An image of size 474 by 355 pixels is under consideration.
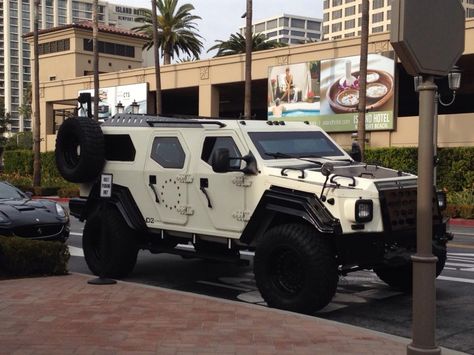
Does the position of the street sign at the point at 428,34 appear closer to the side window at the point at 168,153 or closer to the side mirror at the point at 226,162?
the side mirror at the point at 226,162

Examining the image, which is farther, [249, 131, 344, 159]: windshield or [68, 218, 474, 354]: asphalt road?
[249, 131, 344, 159]: windshield

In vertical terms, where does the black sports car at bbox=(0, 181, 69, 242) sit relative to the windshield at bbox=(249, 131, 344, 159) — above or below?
below

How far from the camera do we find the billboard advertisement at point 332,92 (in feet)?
97.6

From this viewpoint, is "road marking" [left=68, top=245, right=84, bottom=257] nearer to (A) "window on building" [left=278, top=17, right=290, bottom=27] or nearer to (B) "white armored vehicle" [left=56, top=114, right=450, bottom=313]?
(B) "white armored vehicle" [left=56, top=114, right=450, bottom=313]

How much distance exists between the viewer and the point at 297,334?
5719mm

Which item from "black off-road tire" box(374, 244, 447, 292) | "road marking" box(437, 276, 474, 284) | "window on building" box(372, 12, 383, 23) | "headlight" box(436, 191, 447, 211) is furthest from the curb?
"window on building" box(372, 12, 383, 23)

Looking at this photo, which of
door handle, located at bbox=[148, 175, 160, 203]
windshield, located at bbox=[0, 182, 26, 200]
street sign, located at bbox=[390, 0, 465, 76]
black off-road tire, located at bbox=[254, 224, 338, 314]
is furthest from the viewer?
windshield, located at bbox=[0, 182, 26, 200]

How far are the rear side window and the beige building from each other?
21227mm

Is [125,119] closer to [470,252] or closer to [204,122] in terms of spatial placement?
[204,122]

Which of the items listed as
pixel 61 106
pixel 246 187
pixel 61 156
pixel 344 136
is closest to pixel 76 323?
pixel 246 187

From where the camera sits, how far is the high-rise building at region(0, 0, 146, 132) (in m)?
151

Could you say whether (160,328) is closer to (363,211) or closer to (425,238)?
(363,211)

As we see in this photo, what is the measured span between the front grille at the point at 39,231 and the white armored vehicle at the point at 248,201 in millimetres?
979

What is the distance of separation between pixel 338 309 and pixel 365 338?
183cm
